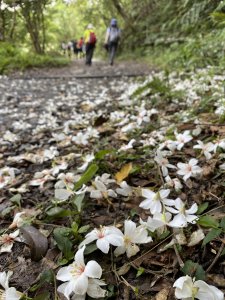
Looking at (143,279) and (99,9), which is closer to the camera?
(143,279)

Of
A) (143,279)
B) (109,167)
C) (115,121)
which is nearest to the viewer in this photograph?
(143,279)

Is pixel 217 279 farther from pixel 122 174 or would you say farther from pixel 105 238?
pixel 122 174

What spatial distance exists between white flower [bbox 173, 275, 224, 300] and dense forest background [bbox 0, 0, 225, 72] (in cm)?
217

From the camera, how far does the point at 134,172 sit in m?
2.51

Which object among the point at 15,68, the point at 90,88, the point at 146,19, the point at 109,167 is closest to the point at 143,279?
the point at 109,167

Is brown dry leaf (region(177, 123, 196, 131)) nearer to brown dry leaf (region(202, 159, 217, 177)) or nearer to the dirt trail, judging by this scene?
brown dry leaf (region(202, 159, 217, 177))

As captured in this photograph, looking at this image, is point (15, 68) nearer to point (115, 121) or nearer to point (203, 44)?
point (203, 44)

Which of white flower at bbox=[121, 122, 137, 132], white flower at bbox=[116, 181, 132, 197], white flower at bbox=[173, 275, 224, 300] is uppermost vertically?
white flower at bbox=[173, 275, 224, 300]

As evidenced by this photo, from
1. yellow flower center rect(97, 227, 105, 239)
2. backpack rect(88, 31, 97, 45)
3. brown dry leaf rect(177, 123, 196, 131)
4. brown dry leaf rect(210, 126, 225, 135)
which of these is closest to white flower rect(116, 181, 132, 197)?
yellow flower center rect(97, 227, 105, 239)

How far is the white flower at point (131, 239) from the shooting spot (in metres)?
1.59

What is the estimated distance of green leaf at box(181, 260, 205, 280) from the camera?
4.63 ft

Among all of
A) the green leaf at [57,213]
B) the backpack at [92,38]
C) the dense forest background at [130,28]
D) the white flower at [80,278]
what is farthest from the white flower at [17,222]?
the backpack at [92,38]

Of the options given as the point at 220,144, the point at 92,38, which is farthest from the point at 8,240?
the point at 92,38

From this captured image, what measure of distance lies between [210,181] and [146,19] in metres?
17.0
